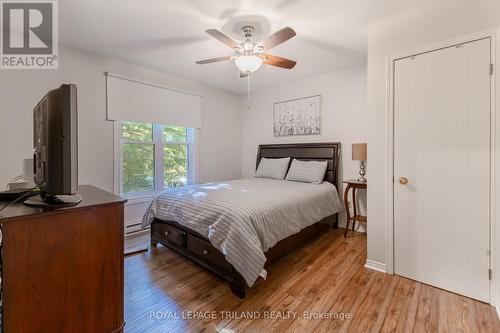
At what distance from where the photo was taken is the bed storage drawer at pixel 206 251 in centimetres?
201

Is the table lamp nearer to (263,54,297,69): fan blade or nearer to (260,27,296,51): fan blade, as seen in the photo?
(263,54,297,69): fan blade

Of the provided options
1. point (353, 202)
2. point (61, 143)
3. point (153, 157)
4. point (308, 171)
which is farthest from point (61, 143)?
point (353, 202)

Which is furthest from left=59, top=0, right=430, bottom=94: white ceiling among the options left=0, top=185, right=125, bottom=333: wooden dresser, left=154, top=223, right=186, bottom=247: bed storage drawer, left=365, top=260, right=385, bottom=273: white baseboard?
left=365, top=260, right=385, bottom=273: white baseboard

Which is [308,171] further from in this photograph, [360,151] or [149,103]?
[149,103]

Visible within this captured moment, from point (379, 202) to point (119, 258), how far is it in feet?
7.36

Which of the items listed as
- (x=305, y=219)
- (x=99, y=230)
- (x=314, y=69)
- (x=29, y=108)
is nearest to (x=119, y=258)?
(x=99, y=230)

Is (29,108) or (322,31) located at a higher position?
(322,31)

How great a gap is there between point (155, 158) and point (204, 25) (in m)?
2.16

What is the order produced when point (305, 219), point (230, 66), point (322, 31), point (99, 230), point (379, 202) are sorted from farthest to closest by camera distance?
point (230, 66)
point (305, 219)
point (322, 31)
point (379, 202)
point (99, 230)

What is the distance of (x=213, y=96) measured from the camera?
4391 millimetres

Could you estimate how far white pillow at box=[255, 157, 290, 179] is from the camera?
12.5 ft

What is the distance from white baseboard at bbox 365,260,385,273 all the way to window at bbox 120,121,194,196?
299 centimetres

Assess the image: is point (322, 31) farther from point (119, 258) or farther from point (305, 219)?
point (119, 258)

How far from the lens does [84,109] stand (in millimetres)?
2871
